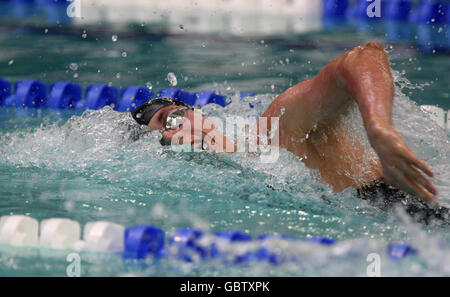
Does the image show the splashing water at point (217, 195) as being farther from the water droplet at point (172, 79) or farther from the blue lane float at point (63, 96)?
the water droplet at point (172, 79)

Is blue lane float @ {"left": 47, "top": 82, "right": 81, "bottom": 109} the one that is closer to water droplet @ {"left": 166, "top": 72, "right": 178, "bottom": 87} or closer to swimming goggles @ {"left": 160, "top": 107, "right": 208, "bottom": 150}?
water droplet @ {"left": 166, "top": 72, "right": 178, "bottom": 87}

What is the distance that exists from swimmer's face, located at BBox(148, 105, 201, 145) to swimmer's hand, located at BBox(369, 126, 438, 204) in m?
0.88

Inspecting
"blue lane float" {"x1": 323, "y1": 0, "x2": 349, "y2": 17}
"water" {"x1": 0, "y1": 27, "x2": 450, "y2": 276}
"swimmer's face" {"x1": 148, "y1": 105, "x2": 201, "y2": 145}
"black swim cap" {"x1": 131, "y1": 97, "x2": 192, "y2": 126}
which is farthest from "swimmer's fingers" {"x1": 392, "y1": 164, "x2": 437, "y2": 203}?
"blue lane float" {"x1": 323, "y1": 0, "x2": 349, "y2": 17}

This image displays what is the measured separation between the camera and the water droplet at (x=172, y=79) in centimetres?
425

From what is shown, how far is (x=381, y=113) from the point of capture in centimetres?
130

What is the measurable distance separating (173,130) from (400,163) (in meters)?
1.01

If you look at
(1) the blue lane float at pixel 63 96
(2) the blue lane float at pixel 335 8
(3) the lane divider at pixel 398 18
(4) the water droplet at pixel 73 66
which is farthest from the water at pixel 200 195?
(2) the blue lane float at pixel 335 8

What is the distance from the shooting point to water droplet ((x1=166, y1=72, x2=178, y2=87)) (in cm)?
425

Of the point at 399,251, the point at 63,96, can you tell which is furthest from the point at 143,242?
the point at 63,96

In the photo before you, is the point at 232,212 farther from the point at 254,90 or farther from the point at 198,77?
the point at 198,77

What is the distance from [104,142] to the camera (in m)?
2.33

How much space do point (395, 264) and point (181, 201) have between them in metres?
0.72

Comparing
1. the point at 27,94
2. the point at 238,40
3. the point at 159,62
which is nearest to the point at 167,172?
the point at 27,94

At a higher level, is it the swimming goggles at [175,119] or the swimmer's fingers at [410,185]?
the swimming goggles at [175,119]
